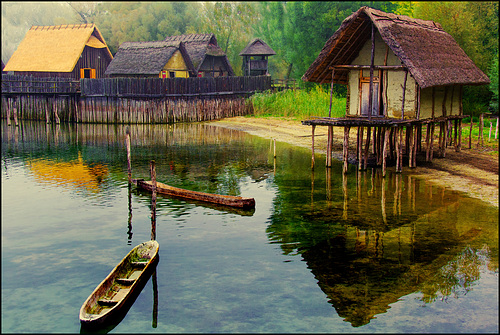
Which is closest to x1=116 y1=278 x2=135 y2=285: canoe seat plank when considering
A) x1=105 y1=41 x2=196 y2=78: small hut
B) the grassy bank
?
the grassy bank

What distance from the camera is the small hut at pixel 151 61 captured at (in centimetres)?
4312

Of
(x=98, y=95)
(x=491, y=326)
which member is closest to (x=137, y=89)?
(x=98, y=95)

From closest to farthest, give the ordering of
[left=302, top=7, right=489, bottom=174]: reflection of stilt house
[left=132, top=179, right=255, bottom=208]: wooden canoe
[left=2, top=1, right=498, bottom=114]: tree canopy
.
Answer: [left=132, top=179, right=255, bottom=208]: wooden canoe, [left=302, top=7, right=489, bottom=174]: reflection of stilt house, [left=2, top=1, right=498, bottom=114]: tree canopy

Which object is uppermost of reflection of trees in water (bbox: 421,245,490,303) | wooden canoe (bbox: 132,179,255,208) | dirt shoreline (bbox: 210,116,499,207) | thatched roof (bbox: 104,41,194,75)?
thatched roof (bbox: 104,41,194,75)

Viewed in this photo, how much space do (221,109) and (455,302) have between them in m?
32.2

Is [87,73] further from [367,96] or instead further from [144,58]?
[367,96]

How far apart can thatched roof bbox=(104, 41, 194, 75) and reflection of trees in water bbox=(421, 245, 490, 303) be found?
1323 inches

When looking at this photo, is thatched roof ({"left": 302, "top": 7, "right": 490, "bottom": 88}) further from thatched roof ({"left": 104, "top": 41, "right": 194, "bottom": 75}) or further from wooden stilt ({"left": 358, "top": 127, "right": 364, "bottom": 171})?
thatched roof ({"left": 104, "top": 41, "right": 194, "bottom": 75})

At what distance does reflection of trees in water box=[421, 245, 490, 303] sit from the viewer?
414 inches

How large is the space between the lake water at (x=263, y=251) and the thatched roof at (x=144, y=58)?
21423 millimetres

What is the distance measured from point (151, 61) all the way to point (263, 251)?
109 feet

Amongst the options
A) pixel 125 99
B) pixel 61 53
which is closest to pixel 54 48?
pixel 61 53

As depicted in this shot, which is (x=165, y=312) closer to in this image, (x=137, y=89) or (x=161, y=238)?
(x=161, y=238)

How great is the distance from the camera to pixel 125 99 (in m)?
38.5
